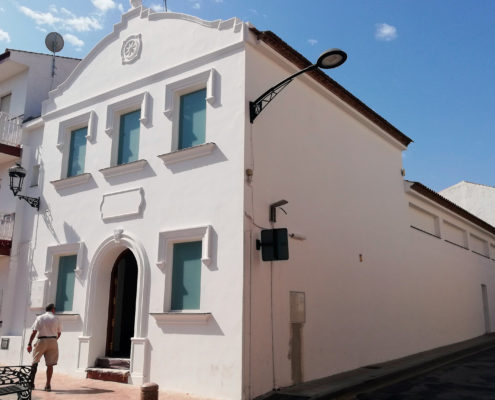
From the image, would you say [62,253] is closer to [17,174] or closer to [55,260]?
[55,260]

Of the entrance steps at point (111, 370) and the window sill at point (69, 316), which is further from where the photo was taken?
the window sill at point (69, 316)

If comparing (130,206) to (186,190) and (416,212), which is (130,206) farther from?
(416,212)

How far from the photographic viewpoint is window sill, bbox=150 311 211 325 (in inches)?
332

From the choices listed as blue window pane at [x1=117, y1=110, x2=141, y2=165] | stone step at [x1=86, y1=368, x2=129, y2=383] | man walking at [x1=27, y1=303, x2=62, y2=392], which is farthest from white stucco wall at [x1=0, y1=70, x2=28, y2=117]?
stone step at [x1=86, y1=368, x2=129, y2=383]

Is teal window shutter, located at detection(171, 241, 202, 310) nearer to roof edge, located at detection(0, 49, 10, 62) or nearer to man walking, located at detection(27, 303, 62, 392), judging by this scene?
man walking, located at detection(27, 303, 62, 392)

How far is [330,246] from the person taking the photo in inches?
424

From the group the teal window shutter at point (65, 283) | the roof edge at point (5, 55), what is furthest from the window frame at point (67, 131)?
the roof edge at point (5, 55)

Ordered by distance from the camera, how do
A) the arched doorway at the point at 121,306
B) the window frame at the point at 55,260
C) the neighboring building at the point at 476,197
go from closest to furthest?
the arched doorway at the point at 121,306, the window frame at the point at 55,260, the neighboring building at the point at 476,197

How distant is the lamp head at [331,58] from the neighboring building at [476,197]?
22589 mm

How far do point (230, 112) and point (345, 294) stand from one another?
193 inches

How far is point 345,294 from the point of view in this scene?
1095cm

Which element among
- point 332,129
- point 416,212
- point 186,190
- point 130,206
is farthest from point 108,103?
point 416,212

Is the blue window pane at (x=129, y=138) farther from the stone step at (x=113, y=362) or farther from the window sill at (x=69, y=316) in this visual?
the stone step at (x=113, y=362)

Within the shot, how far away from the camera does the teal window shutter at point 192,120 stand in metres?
9.72
